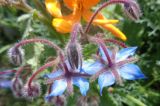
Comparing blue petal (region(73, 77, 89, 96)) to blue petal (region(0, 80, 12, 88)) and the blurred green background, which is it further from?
blue petal (region(0, 80, 12, 88))

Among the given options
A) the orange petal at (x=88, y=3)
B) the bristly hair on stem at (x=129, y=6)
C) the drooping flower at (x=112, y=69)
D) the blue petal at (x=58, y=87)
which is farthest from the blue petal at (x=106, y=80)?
the orange petal at (x=88, y=3)

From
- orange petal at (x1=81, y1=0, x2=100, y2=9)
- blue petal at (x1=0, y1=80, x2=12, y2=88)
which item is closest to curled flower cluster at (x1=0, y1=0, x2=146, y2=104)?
orange petal at (x1=81, y1=0, x2=100, y2=9)

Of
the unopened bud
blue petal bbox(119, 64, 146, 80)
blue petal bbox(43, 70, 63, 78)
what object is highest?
the unopened bud

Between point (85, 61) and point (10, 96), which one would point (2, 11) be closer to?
point (10, 96)

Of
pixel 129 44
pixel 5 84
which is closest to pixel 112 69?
pixel 129 44

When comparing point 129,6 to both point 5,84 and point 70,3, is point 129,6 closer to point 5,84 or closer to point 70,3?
point 70,3

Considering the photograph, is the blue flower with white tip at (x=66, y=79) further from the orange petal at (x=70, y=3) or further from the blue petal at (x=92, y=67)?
the orange petal at (x=70, y=3)

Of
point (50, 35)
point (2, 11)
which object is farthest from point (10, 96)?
point (50, 35)
